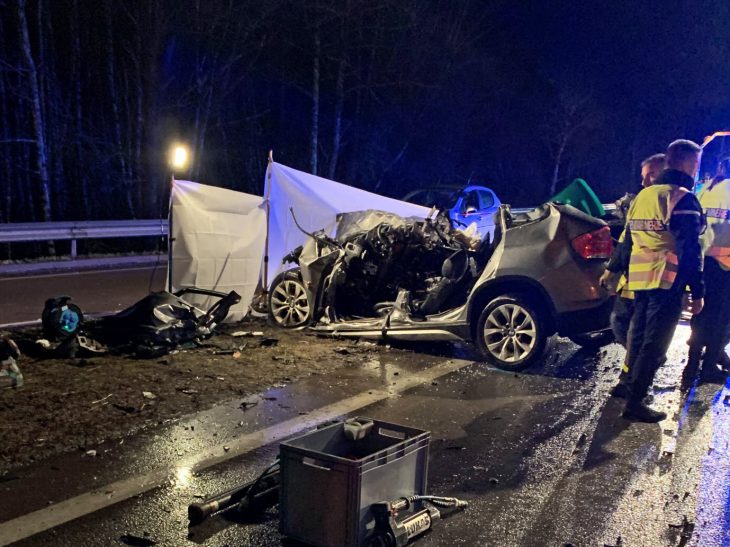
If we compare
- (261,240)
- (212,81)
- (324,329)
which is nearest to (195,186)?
(261,240)

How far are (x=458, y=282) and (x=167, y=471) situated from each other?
4.22 m

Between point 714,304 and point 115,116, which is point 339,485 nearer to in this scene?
point 714,304

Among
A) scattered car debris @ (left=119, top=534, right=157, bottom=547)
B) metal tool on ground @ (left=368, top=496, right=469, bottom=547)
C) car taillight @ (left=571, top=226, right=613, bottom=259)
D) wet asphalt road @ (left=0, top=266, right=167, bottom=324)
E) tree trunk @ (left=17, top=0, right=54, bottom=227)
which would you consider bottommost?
scattered car debris @ (left=119, top=534, right=157, bottom=547)

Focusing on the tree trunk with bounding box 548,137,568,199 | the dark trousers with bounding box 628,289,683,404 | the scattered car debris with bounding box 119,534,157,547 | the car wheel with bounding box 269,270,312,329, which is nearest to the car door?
the car wheel with bounding box 269,270,312,329

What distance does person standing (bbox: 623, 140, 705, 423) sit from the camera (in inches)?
220

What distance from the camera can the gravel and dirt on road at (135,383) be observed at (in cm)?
492

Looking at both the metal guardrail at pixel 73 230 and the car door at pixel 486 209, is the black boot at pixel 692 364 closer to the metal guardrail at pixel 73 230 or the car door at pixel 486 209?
the car door at pixel 486 209

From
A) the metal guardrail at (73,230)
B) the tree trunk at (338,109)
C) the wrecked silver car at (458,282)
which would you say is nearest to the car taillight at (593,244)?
the wrecked silver car at (458,282)

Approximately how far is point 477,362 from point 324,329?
6.36ft

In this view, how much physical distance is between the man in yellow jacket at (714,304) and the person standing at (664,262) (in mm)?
1162

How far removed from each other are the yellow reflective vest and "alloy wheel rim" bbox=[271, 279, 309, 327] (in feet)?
13.7

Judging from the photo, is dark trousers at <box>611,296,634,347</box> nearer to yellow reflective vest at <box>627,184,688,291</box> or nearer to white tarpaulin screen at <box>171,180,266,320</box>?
yellow reflective vest at <box>627,184,688,291</box>

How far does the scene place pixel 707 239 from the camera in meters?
6.82

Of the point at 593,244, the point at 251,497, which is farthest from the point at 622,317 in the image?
the point at 251,497
